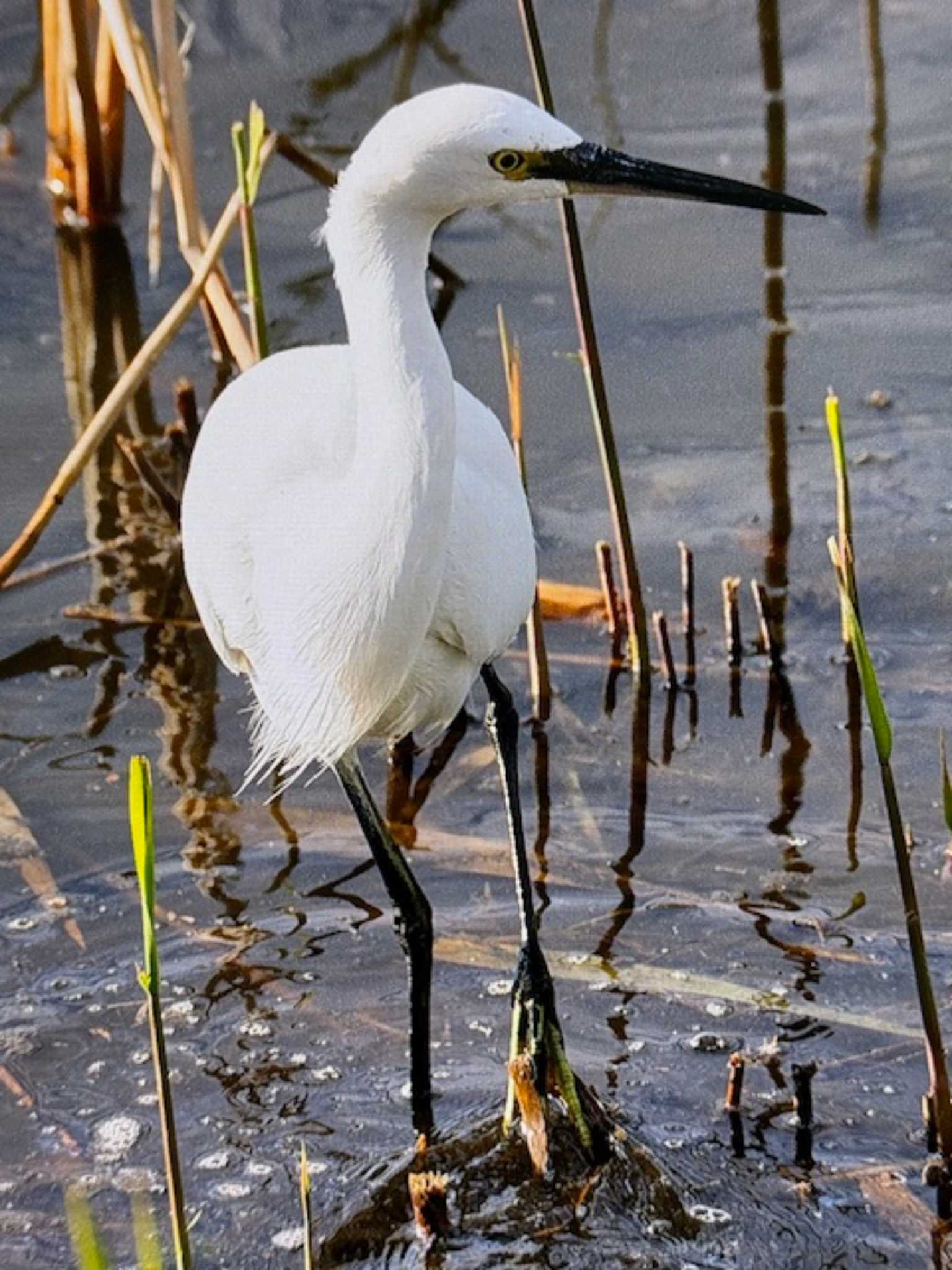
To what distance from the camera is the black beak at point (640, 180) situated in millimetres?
2367

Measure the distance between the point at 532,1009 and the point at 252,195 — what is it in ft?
4.71

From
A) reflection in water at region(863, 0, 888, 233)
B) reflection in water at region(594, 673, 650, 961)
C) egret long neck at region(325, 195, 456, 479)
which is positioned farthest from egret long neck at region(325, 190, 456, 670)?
reflection in water at region(863, 0, 888, 233)

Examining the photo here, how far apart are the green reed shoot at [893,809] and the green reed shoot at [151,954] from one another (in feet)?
2.57

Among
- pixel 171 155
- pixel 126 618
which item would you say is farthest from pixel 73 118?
pixel 126 618

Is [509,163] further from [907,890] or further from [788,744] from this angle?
[788,744]

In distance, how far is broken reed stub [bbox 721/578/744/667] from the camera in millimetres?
4074

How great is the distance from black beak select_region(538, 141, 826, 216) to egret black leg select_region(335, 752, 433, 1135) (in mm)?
1104

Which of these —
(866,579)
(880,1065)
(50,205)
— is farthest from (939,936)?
(50,205)

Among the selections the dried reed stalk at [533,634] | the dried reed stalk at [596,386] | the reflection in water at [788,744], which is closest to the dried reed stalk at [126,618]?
the dried reed stalk at [533,634]

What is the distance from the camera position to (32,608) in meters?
4.60

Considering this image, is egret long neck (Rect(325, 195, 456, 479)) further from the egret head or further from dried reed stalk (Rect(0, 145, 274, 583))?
dried reed stalk (Rect(0, 145, 274, 583))

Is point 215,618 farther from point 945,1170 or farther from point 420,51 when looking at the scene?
point 420,51

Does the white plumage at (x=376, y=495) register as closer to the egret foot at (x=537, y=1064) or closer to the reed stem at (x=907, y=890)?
the egret foot at (x=537, y=1064)

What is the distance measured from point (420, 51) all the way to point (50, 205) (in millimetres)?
1432
